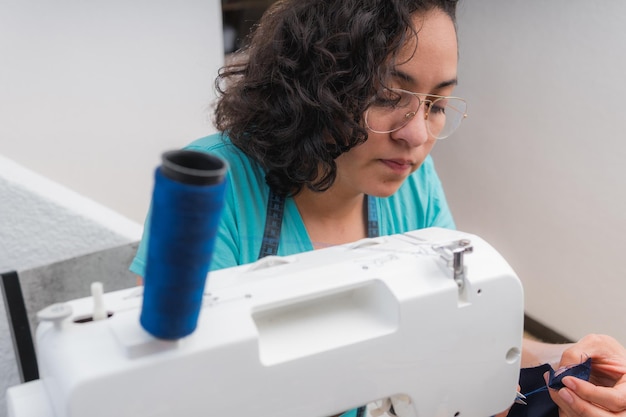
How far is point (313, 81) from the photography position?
0.94 meters

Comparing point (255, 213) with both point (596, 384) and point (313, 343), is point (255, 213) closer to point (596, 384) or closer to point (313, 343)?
point (313, 343)

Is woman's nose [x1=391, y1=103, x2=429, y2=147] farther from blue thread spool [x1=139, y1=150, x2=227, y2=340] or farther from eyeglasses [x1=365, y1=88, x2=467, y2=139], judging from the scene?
blue thread spool [x1=139, y1=150, x2=227, y2=340]

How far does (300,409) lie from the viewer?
59 centimetres

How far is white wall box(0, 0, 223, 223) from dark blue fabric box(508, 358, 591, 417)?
1005 mm

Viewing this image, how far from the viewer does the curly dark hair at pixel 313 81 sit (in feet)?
2.98

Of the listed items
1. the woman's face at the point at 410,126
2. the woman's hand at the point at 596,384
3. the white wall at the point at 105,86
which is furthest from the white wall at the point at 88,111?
the woman's hand at the point at 596,384

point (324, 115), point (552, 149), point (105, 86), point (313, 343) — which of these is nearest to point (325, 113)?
point (324, 115)

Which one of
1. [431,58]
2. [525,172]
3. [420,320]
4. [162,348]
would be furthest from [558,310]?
[162,348]

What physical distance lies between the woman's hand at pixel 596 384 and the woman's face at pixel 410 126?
379mm

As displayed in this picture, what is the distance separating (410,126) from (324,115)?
14 centimetres

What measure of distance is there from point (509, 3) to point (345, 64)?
66.1 inches

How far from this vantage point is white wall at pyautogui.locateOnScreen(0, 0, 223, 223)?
1458 millimetres

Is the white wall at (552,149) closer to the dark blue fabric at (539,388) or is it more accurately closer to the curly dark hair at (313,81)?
the curly dark hair at (313,81)

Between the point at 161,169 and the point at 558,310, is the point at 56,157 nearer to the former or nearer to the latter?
the point at 161,169
